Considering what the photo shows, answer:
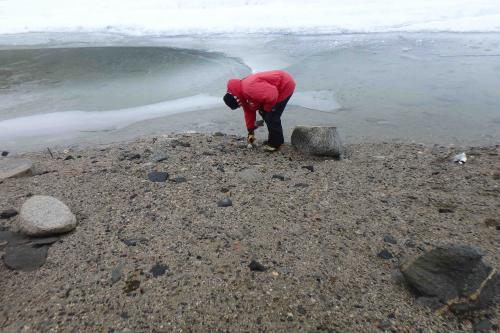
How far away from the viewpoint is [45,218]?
293 centimetres

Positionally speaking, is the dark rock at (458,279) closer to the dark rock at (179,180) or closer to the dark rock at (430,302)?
the dark rock at (430,302)

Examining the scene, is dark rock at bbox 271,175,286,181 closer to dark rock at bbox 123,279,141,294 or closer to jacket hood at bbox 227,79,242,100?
jacket hood at bbox 227,79,242,100

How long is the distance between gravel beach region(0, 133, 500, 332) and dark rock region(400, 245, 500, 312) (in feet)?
0.25

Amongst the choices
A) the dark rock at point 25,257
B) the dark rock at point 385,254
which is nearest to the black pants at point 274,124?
the dark rock at point 385,254

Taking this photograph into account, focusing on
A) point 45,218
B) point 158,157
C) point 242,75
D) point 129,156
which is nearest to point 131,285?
point 45,218

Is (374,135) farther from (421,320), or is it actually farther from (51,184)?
(51,184)

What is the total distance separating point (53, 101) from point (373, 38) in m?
9.19

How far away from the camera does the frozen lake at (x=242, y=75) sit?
550 cm

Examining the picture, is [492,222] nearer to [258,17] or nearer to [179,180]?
[179,180]

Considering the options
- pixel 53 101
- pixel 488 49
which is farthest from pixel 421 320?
pixel 488 49

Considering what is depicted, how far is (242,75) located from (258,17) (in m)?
9.82

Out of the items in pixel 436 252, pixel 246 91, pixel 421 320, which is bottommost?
pixel 421 320

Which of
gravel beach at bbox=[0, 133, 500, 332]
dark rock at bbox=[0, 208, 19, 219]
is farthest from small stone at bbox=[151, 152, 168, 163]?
dark rock at bbox=[0, 208, 19, 219]

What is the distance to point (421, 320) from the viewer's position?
2154 mm
